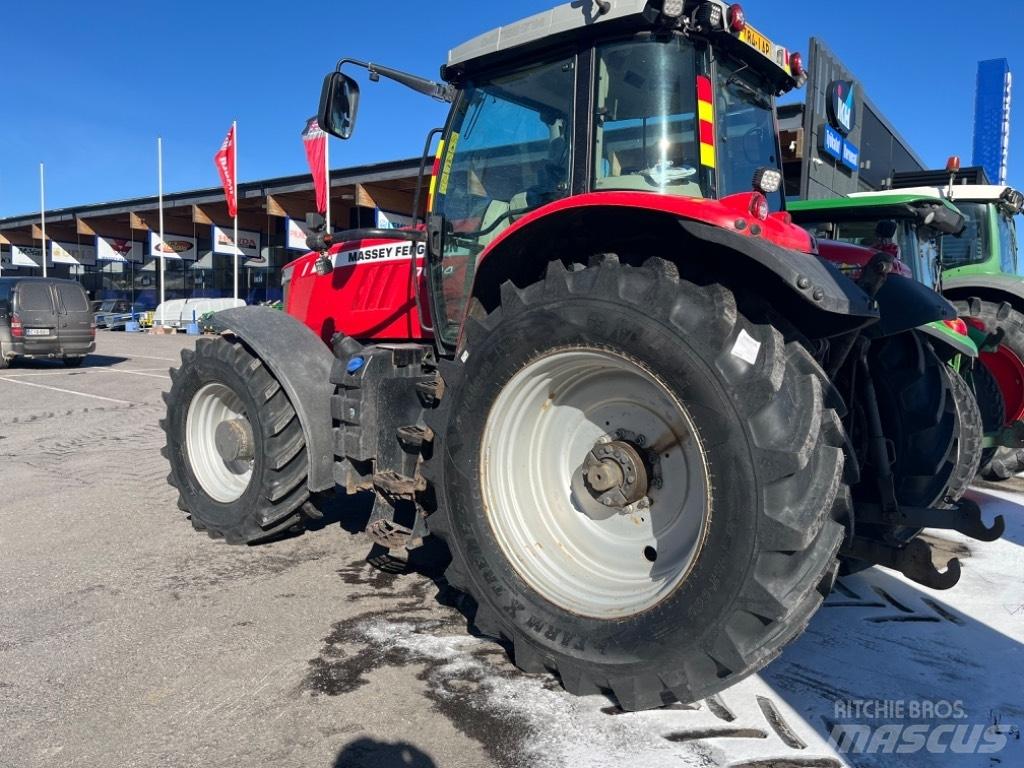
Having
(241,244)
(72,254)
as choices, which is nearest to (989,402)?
(241,244)

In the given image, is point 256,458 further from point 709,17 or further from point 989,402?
point 989,402

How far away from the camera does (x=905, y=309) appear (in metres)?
2.92

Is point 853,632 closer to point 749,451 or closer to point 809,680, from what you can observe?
point 809,680

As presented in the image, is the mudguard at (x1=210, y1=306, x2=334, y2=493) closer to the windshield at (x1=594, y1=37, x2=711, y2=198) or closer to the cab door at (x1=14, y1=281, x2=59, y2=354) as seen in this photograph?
the windshield at (x1=594, y1=37, x2=711, y2=198)

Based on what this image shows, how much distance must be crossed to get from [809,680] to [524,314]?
1.67 meters

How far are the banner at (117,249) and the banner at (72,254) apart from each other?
211 centimetres

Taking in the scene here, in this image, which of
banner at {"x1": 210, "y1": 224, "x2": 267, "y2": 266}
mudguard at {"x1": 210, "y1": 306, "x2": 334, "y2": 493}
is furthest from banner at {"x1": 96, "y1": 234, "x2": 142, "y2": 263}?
mudguard at {"x1": 210, "y1": 306, "x2": 334, "y2": 493}

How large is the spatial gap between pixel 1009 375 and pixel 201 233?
31.7 m

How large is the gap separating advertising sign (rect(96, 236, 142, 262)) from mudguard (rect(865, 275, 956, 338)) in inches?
1345

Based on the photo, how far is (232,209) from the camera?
21.0 meters

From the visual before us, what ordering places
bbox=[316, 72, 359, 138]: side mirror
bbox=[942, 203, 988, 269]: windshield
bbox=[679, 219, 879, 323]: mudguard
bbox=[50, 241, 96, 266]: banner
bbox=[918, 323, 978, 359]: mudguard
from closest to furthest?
bbox=[679, 219, 879, 323]: mudguard < bbox=[316, 72, 359, 138]: side mirror < bbox=[918, 323, 978, 359]: mudguard < bbox=[942, 203, 988, 269]: windshield < bbox=[50, 241, 96, 266]: banner

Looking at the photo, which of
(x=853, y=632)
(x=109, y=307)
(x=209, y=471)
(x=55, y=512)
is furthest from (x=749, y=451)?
(x=109, y=307)

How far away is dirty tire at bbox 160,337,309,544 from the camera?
12.9 feet

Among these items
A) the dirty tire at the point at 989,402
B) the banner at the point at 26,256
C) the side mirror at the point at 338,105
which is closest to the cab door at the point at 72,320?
the side mirror at the point at 338,105
